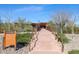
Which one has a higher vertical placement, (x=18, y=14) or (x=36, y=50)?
(x=18, y=14)

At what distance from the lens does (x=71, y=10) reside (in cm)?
848

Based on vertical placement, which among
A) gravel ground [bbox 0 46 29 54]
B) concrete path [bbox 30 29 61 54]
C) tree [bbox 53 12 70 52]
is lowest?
gravel ground [bbox 0 46 29 54]

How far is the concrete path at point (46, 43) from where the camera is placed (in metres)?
8.49

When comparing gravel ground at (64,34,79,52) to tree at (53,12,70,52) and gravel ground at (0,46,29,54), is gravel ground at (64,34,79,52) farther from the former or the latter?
gravel ground at (0,46,29,54)

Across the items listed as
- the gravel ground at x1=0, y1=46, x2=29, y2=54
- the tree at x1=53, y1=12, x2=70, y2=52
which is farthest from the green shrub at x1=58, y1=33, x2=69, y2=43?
the gravel ground at x1=0, y1=46, x2=29, y2=54

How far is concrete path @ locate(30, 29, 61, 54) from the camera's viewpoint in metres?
8.49

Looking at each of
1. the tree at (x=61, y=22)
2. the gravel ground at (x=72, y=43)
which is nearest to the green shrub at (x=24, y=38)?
the tree at (x=61, y=22)

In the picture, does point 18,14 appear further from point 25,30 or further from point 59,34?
point 59,34

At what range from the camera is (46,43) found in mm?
8523

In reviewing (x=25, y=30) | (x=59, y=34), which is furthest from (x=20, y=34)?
(x=59, y=34)

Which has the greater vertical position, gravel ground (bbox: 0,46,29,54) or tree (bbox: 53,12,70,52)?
tree (bbox: 53,12,70,52)

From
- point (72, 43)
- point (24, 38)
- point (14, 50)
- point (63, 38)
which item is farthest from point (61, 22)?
point (14, 50)

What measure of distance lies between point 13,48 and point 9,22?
0.48 meters
